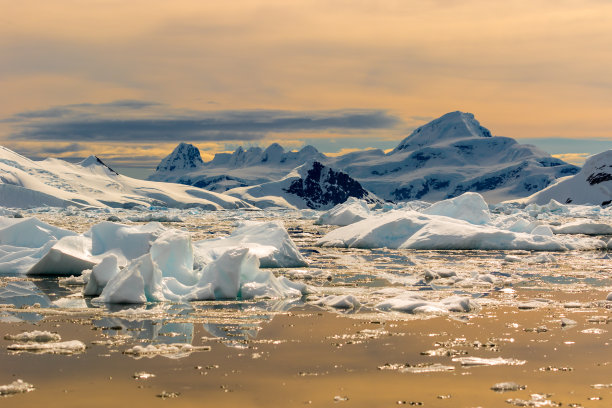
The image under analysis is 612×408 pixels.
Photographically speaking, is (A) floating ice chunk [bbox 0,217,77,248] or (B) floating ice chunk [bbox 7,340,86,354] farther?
(A) floating ice chunk [bbox 0,217,77,248]

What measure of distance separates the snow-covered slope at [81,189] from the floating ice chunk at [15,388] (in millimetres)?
110851

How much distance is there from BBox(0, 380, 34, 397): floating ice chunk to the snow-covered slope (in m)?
111

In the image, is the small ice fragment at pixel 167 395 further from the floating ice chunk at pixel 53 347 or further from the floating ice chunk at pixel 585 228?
the floating ice chunk at pixel 585 228

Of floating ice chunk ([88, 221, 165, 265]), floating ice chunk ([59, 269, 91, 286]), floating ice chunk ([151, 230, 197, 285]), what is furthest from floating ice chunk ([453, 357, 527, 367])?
floating ice chunk ([88, 221, 165, 265])

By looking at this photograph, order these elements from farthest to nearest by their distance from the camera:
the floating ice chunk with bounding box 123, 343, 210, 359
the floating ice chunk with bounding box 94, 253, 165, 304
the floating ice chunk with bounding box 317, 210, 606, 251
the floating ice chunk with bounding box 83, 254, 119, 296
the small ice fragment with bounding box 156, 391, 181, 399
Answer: the floating ice chunk with bounding box 317, 210, 606, 251 < the floating ice chunk with bounding box 83, 254, 119, 296 < the floating ice chunk with bounding box 94, 253, 165, 304 < the floating ice chunk with bounding box 123, 343, 210, 359 < the small ice fragment with bounding box 156, 391, 181, 399

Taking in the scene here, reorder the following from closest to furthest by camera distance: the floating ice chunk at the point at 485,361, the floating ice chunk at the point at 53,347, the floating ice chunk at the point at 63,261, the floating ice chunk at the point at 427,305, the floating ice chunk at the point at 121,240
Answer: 1. the floating ice chunk at the point at 485,361
2. the floating ice chunk at the point at 53,347
3. the floating ice chunk at the point at 427,305
4. the floating ice chunk at the point at 63,261
5. the floating ice chunk at the point at 121,240

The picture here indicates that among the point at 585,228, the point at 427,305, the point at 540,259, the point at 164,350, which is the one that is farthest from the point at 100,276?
the point at 585,228

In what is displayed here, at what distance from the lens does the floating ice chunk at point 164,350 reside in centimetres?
909

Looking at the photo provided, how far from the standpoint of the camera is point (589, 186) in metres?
132

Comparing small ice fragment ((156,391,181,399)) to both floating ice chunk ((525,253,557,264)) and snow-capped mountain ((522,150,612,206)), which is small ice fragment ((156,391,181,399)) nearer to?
floating ice chunk ((525,253,557,264))

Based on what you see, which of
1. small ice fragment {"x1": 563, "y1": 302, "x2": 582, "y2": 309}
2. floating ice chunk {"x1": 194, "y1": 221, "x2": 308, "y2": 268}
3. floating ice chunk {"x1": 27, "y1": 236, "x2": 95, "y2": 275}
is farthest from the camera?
floating ice chunk {"x1": 194, "y1": 221, "x2": 308, "y2": 268}

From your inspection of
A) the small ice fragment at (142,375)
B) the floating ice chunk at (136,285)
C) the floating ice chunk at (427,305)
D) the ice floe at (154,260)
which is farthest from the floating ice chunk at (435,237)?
the small ice fragment at (142,375)

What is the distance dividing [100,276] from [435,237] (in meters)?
16.0

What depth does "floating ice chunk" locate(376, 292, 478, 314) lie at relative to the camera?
12617mm
